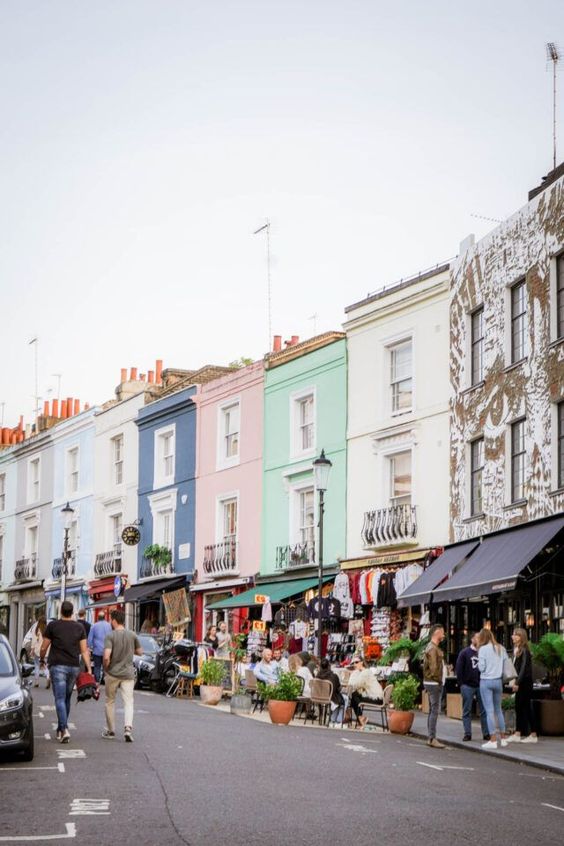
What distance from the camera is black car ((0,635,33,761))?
14594 millimetres

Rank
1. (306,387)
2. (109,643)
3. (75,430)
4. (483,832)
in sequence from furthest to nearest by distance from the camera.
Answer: (75,430)
(306,387)
(109,643)
(483,832)

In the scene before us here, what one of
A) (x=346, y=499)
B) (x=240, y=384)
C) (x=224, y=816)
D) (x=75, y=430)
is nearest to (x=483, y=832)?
(x=224, y=816)

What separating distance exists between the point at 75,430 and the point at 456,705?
28.9m

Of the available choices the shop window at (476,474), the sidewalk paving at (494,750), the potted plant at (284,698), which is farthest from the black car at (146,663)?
the potted plant at (284,698)

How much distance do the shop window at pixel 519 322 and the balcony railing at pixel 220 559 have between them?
13890 millimetres

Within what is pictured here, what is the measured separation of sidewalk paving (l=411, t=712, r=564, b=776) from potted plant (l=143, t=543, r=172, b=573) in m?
18.9

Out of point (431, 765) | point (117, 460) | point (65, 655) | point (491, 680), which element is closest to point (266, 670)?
point (491, 680)

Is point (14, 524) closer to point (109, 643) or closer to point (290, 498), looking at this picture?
point (290, 498)

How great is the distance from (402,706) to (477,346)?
32.3ft

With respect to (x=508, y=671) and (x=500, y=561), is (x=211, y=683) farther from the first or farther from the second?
(x=508, y=671)

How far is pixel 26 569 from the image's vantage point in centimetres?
5584

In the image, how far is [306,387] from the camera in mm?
36812

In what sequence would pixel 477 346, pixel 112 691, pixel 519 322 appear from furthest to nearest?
pixel 477 346
pixel 519 322
pixel 112 691

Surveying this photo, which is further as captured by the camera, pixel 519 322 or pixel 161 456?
pixel 161 456
